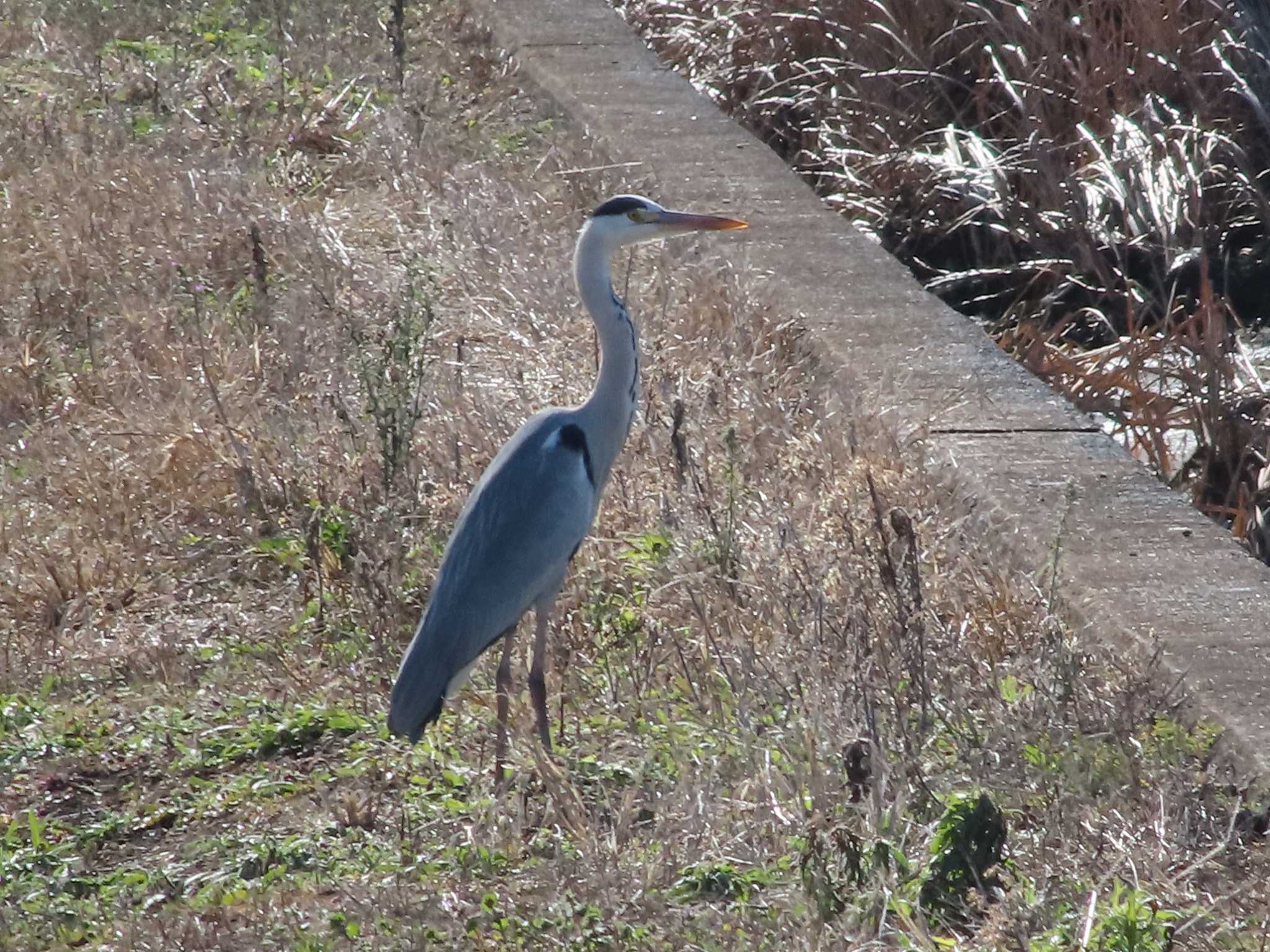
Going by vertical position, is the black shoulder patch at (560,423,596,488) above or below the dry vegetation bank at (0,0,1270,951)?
above

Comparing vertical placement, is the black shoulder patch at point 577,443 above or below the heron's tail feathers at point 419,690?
above

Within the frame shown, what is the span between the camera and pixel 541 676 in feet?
13.3

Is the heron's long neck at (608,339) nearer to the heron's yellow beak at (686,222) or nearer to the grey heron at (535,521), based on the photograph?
the grey heron at (535,521)

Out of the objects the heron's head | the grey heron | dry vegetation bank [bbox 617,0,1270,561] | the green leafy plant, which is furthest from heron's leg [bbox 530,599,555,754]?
dry vegetation bank [bbox 617,0,1270,561]

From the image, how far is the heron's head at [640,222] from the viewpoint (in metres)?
4.36

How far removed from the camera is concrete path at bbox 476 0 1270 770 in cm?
398

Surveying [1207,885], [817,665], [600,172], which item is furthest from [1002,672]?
[600,172]

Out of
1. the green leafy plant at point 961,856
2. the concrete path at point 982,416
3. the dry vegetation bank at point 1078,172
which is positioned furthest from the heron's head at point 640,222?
the green leafy plant at point 961,856

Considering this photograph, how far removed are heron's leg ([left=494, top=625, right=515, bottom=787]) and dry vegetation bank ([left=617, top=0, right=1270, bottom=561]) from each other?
6.40 ft

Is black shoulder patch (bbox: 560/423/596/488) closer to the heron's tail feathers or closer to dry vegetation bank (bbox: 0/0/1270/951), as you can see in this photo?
→ dry vegetation bank (bbox: 0/0/1270/951)

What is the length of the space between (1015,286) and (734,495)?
91.9 inches

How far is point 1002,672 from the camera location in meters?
3.94

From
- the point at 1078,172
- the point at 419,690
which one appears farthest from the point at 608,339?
the point at 1078,172

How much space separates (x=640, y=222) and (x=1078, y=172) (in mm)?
2594
